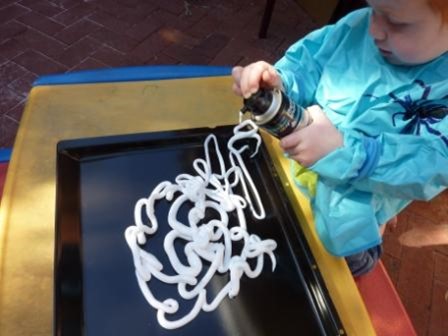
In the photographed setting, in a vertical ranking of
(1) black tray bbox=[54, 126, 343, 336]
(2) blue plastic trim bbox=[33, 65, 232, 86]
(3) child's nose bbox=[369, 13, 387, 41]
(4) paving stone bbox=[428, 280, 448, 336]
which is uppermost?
(2) blue plastic trim bbox=[33, 65, 232, 86]

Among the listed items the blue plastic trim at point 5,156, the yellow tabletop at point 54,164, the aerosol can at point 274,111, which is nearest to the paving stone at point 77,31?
the blue plastic trim at point 5,156

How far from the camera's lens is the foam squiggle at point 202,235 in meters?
0.58

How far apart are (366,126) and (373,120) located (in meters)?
0.01

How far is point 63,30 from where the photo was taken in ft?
5.87

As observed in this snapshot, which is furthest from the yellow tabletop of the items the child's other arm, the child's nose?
the child's nose

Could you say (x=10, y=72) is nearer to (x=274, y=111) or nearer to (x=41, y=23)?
(x=41, y=23)

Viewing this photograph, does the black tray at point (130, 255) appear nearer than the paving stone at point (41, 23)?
Yes

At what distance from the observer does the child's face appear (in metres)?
0.52

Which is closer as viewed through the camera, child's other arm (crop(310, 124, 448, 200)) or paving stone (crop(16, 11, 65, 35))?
child's other arm (crop(310, 124, 448, 200))

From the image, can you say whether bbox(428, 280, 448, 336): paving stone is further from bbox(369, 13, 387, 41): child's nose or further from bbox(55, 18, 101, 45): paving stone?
bbox(55, 18, 101, 45): paving stone

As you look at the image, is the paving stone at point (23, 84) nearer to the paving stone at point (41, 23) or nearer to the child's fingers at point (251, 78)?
the paving stone at point (41, 23)

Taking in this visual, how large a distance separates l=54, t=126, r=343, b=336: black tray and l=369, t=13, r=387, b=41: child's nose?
0.27 m

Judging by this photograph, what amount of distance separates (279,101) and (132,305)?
32cm

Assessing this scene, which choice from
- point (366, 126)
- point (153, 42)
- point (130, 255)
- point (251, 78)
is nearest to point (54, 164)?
point (130, 255)
